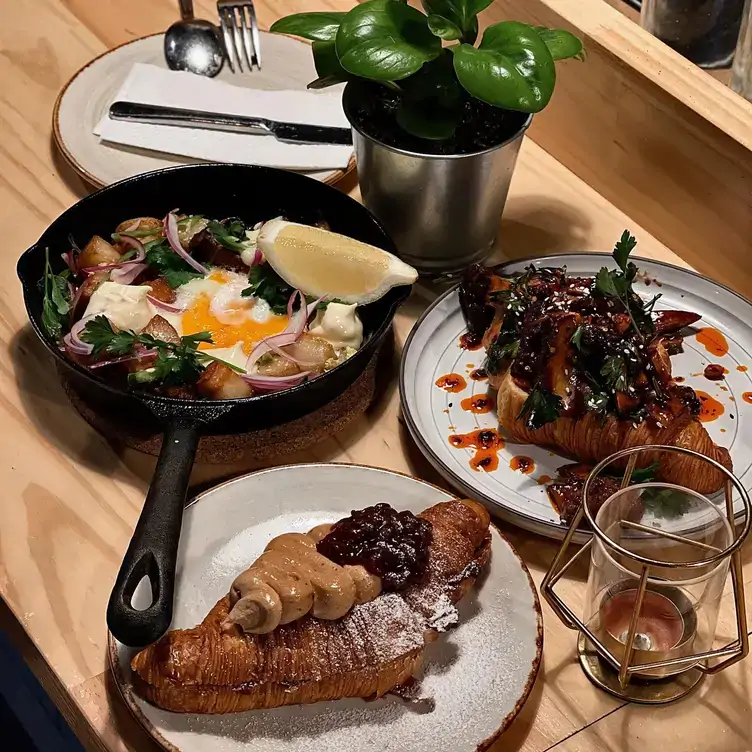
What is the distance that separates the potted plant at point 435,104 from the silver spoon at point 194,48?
43 cm

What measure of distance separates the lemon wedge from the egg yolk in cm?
6

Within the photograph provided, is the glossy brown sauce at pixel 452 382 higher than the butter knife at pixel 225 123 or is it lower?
lower

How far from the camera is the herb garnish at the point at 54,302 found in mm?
1121

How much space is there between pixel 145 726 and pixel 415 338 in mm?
557

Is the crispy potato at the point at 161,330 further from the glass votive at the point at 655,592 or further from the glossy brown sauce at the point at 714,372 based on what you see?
the glossy brown sauce at the point at 714,372

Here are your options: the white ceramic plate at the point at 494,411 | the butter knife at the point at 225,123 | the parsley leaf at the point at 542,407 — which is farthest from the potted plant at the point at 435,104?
Answer: the parsley leaf at the point at 542,407

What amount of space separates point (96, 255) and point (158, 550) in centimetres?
49

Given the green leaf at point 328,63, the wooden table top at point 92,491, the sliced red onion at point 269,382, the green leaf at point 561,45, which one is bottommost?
the wooden table top at point 92,491

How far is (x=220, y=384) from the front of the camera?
3.44ft

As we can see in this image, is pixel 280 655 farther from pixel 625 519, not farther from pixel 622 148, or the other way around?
pixel 622 148

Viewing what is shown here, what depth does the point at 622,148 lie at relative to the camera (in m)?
1.39

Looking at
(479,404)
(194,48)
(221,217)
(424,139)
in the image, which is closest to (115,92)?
(194,48)

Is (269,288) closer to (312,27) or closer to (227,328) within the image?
(227,328)

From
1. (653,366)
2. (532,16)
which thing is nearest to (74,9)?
(532,16)
